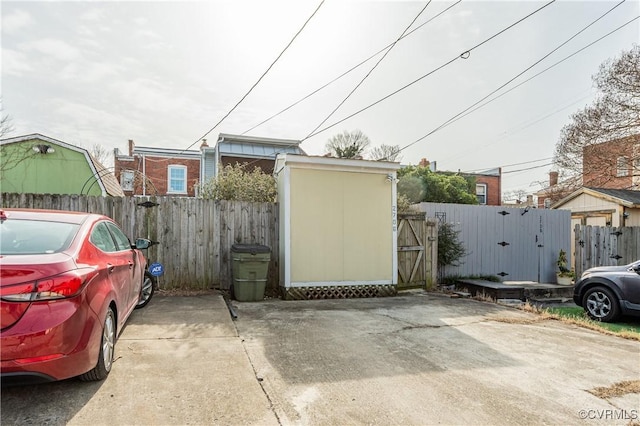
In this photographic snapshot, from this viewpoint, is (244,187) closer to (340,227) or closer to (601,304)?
(340,227)

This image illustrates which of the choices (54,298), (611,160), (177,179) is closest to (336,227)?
(54,298)

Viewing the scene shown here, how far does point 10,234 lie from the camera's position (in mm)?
3096

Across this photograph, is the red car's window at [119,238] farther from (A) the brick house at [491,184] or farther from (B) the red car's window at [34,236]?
(A) the brick house at [491,184]

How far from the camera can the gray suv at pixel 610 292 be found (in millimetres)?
6777

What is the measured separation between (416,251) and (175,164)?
17.4 meters

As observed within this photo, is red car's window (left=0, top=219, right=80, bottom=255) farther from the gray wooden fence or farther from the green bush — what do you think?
the gray wooden fence

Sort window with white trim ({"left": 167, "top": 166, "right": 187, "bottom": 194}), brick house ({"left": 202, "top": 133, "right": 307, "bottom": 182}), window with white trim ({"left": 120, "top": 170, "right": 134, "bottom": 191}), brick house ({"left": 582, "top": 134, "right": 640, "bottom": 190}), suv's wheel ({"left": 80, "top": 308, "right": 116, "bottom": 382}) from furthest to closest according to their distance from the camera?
window with white trim ({"left": 120, "top": 170, "right": 134, "bottom": 191}) < window with white trim ({"left": 167, "top": 166, "right": 187, "bottom": 194}) < brick house ({"left": 202, "top": 133, "right": 307, "bottom": 182}) < brick house ({"left": 582, "top": 134, "right": 640, "bottom": 190}) < suv's wheel ({"left": 80, "top": 308, "right": 116, "bottom": 382})

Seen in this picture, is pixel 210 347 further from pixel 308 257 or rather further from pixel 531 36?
pixel 531 36

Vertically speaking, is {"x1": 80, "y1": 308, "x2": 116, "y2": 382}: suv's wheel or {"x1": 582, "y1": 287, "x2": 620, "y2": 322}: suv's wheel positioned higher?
{"x1": 80, "y1": 308, "x2": 116, "y2": 382}: suv's wheel

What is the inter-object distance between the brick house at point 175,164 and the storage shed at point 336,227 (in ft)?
41.7

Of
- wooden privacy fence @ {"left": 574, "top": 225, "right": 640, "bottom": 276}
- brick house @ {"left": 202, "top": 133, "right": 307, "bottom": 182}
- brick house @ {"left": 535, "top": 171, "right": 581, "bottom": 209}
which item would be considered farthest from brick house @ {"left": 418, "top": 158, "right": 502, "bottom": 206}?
wooden privacy fence @ {"left": 574, "top": 225, "right": 640, "bottom": 276}

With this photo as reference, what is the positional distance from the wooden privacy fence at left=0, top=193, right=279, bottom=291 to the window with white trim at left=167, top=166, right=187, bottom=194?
1517 cm

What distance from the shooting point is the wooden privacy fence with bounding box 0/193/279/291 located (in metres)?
7.60

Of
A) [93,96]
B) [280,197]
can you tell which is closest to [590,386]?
[280,197]
